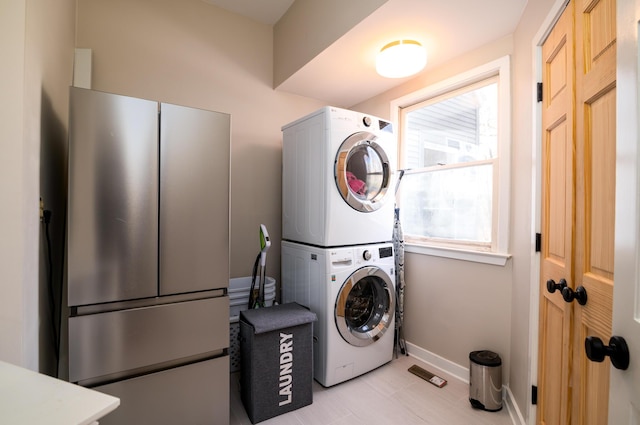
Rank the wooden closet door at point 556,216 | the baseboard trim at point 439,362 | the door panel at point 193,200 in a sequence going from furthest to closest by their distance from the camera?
the baseboard trim at point 439,362 → the door panel at point 193,200 → the wooden closet door at point 556,216

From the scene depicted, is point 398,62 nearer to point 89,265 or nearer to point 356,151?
point 356,151

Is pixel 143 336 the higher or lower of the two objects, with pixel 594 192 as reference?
lower

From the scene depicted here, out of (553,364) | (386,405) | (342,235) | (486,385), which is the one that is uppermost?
(342,235)

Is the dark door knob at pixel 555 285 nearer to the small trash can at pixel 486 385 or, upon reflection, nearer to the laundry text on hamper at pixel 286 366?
the small trash can at pixel 486 385

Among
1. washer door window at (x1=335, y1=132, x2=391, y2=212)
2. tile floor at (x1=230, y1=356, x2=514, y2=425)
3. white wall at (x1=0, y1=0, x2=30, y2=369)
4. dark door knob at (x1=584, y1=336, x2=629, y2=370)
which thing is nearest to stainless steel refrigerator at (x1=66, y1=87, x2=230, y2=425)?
white wall at (x1=0, y1=0, x2=30, y2=369)

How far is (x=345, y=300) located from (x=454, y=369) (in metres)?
1.07

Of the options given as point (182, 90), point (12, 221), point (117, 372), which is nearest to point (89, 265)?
point (12, 221)

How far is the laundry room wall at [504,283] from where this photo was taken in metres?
1.61

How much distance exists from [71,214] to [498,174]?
2.61 meters

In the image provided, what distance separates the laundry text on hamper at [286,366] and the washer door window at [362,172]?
41.7 inches

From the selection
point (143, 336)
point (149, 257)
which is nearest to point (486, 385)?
point (143, 336)

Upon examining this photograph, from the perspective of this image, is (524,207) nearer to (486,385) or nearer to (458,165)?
(458,165)

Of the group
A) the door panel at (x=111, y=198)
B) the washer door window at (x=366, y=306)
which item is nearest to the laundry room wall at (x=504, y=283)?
the washer door window at (x=366, y=306)

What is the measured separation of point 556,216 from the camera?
52.0 inches
